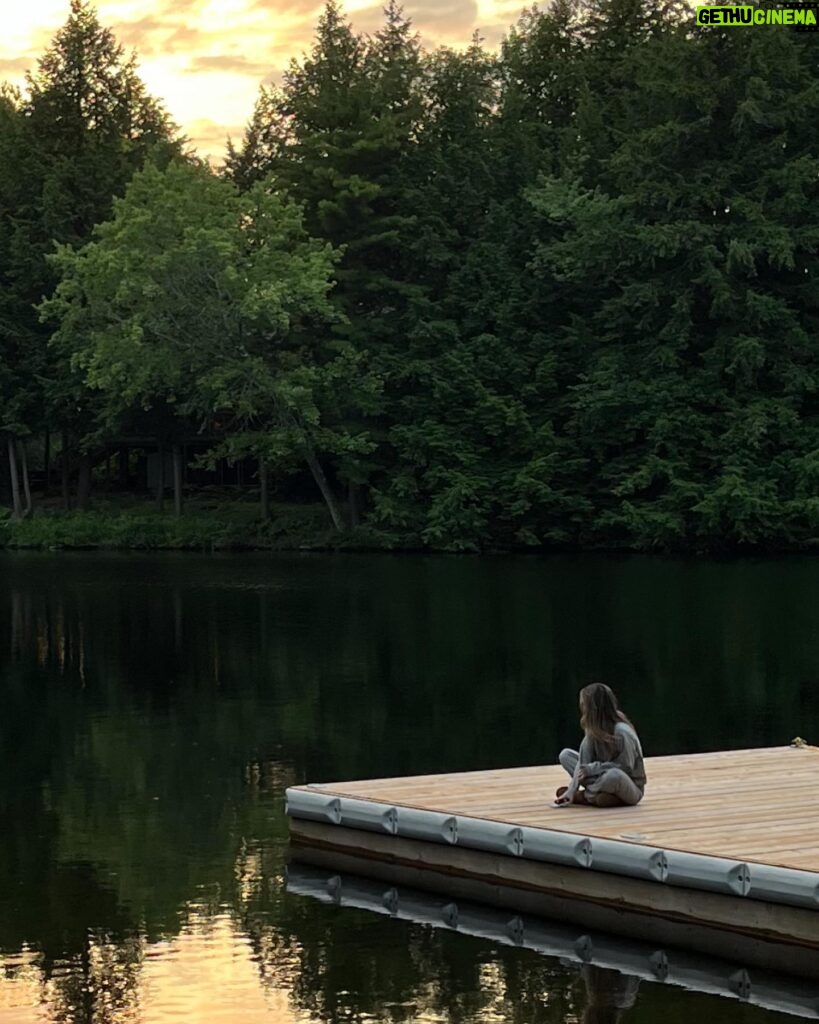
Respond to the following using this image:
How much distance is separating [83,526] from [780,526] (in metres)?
23.7

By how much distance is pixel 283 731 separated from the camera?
66.3ft

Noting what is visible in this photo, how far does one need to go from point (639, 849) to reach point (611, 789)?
4.79 ft

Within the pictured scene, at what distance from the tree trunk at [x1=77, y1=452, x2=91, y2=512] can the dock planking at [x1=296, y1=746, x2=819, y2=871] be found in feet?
181

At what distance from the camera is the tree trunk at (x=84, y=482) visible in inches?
2702

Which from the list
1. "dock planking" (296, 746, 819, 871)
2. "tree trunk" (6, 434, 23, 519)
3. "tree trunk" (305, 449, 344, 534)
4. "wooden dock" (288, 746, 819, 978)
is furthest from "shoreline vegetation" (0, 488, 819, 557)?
"wooden dock" (288, 746, 819, 978)

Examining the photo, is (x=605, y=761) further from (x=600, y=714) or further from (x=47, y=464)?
(x=47, y=464)

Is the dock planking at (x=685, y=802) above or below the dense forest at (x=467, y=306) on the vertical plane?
below

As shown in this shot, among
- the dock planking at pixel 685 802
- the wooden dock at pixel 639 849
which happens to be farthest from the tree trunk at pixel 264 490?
the wooden dock at pixel 639 849

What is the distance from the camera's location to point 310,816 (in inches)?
532

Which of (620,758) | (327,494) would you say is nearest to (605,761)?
(620,758)

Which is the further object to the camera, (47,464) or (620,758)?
(47,464)

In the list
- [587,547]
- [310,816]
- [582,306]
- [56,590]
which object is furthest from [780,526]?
[310,816]

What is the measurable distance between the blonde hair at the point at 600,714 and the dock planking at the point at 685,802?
503mm

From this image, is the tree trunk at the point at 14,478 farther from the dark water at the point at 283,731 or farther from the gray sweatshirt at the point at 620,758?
the gray sweatshirt at the point at 620,758
